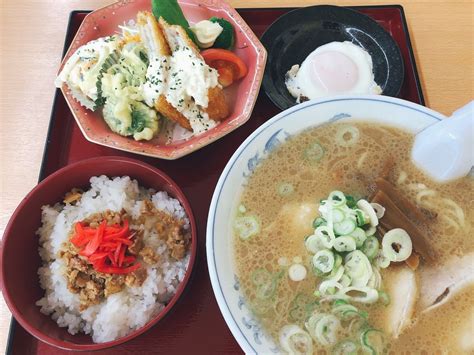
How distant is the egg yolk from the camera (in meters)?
1.89

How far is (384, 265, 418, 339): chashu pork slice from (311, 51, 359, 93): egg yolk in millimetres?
955

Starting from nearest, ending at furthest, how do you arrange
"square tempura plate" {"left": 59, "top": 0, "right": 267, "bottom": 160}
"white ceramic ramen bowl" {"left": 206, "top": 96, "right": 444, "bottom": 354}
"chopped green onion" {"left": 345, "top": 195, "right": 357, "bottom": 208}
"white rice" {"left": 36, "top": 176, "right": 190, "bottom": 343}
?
"white ceramic ramen bowl" {"left": 206, "top": 96, "right": 444, "bottom": 354} < "chopped green onion" {"left": 345, "top": 195, "right": 357, "bottom": 208} < "white rice" {"left": 36, "top": 176, "right": 190, "bottom": 343} < "square tempura plate" {"left": 59, "top": 0, "right": 267, "bottom": 160}

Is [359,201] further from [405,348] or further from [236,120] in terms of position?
[236,120]

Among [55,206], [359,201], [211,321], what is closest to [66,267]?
[55,206]

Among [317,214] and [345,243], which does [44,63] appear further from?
[345,243]

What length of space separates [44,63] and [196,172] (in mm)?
998

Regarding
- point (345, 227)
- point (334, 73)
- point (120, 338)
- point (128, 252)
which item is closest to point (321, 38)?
point (334, 73)

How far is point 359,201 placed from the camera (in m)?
1.31

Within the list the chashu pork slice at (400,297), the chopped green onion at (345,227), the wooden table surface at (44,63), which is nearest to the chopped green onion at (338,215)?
the chopped green onion at (345,227)

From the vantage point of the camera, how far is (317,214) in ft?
4.30

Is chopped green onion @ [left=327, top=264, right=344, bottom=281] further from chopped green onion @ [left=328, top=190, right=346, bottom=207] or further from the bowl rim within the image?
the bowl rim

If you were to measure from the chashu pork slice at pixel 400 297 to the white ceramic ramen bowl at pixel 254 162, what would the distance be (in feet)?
1.13

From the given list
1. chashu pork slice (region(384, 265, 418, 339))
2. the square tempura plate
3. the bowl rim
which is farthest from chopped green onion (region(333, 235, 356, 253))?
the square tempura plate

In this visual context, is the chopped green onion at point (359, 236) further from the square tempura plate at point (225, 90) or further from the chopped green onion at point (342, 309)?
the square tempura plate at point (225, 90)
